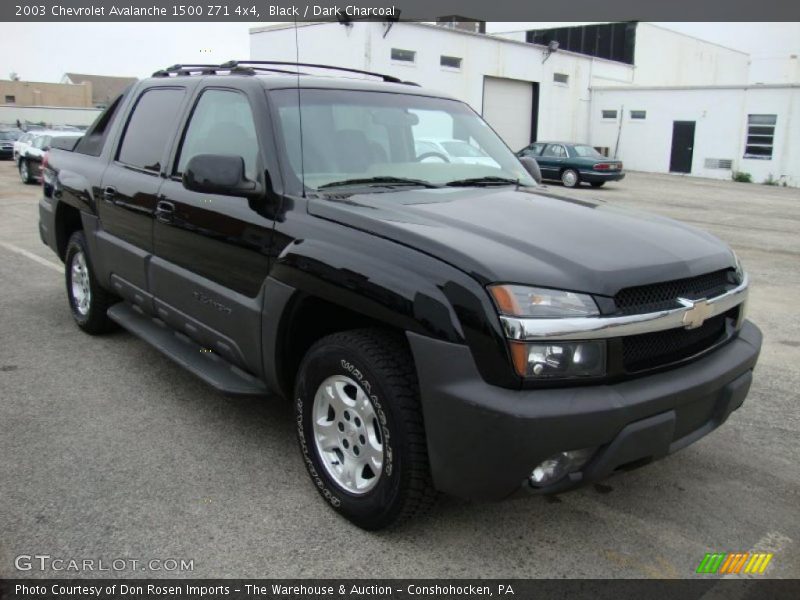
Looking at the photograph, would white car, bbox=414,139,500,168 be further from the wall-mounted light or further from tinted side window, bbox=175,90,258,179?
the wall-mounted light

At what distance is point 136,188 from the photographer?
14.2 ft

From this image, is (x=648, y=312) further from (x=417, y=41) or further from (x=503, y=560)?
(x=417, y=41)

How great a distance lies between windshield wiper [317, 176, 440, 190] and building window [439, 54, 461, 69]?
29.7m

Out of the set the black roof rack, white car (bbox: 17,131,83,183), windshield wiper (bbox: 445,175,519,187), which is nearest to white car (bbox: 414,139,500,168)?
windshield wiper (bbox: 445,175,519,187)

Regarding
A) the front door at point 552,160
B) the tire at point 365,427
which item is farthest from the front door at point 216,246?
the front door at point 552,160

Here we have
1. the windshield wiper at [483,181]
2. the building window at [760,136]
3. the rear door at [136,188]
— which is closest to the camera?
the windshield wiper at [483,181]

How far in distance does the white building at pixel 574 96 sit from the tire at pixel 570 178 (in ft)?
28.3

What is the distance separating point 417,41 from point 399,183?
2879cm

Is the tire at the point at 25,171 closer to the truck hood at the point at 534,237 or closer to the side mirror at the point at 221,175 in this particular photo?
the side mirror at the point at 221,175

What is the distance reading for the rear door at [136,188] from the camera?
4.21 metres

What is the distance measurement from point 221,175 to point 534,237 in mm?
1439

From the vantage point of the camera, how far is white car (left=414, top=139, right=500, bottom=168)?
3834 mm

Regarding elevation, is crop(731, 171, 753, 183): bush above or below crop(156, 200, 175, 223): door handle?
below

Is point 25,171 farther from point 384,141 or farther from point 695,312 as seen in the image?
point 695,312
